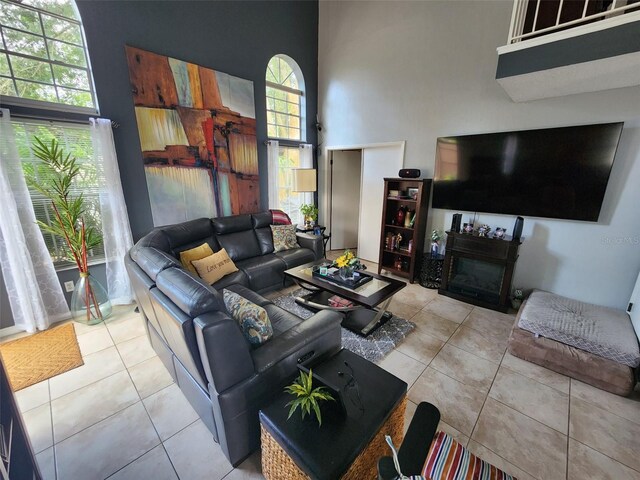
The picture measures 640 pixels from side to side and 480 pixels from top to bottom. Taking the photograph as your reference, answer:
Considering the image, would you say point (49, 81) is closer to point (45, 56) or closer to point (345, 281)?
point (45, 56)

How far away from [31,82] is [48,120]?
35cm

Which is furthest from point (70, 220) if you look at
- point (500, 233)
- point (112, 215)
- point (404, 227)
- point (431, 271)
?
point (500, 233)

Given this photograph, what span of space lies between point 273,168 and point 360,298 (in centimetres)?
280

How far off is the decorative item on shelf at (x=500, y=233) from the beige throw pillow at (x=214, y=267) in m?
3.02

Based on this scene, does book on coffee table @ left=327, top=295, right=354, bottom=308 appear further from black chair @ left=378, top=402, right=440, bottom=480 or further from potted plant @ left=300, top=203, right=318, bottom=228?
potted plant @ left=300, top=203, right=318, bottom=228

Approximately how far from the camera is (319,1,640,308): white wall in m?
2.47

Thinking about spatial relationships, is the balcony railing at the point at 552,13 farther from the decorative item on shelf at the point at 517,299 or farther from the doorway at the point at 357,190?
the decorative item on shelf at the point at 517,299

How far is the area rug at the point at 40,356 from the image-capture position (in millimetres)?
2055

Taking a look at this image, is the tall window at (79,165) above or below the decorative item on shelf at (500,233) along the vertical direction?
above

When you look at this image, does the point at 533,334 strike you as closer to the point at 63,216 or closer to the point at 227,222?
the point at 227,222

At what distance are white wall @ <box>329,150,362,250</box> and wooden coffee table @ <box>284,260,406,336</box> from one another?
2.28 metres

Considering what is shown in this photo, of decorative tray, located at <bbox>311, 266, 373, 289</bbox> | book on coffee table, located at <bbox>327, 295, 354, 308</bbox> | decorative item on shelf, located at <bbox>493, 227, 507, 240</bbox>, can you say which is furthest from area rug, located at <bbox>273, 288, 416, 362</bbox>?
decorative item on shelf, located at <bbox>493, 227, 507, 240</bbox>

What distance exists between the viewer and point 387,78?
12.4 feet

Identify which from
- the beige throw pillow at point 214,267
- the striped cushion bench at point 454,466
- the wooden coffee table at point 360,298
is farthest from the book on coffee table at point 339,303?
the striped cushion bench at point 454,466
